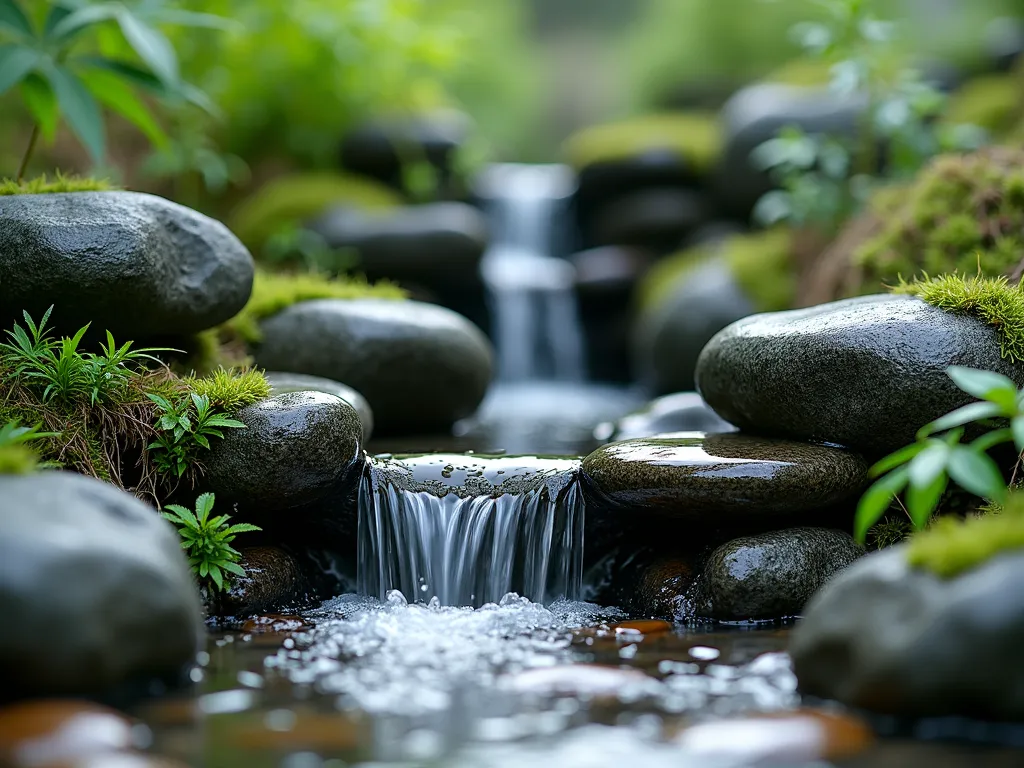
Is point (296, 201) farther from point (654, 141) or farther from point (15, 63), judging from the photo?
point (15, 63)

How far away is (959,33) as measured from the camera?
1244cm

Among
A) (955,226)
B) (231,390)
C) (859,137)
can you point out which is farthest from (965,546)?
(859,137)

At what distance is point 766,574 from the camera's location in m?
4.75

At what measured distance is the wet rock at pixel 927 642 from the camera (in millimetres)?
3174

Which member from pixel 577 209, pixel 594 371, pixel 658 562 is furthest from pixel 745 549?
pixel 577 209

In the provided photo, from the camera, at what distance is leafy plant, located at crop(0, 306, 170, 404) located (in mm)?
4875

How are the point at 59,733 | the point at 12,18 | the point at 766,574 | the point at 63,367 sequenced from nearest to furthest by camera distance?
the point at 59,733
the point at 766,574
the point at 63,367
the point at 12,18

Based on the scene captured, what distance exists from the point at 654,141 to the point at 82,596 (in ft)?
31.9

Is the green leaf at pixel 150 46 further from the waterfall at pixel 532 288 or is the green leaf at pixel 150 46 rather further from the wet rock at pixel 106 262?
the waterfall at pixel 532 288

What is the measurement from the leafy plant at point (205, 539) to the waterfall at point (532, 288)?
6.37 metres

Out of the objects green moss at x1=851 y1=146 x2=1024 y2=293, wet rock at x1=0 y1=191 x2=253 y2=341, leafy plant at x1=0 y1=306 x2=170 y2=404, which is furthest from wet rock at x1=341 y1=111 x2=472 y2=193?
leafy plant at x1=0 y1=306 x2=170 y2=404

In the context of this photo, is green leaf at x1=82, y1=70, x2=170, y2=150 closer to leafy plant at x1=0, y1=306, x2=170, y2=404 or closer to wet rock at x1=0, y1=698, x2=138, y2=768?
leafy plant at x1=0, y1=306, x2=170, y2=404

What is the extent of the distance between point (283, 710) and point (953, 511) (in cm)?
343

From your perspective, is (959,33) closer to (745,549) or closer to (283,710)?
(745,549)
